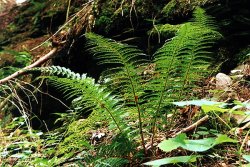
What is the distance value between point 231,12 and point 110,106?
5.00 ft

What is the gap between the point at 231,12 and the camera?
2.61 m

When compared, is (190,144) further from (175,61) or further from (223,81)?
(223,81)

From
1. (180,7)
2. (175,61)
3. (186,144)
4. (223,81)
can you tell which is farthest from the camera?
(180,7)

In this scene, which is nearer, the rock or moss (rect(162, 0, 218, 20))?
the rock

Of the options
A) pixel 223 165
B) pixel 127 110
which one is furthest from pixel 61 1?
pixel 223 165

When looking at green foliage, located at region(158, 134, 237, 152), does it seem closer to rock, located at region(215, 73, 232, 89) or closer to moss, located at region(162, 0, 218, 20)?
rock, located at region(215, 73, 232, 89)

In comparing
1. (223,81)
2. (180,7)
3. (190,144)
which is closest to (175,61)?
(223,81)

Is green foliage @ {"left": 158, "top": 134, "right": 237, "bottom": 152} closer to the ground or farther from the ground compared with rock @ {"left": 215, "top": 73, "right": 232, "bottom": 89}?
farther from the ground

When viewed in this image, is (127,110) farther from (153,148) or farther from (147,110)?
(153,148)

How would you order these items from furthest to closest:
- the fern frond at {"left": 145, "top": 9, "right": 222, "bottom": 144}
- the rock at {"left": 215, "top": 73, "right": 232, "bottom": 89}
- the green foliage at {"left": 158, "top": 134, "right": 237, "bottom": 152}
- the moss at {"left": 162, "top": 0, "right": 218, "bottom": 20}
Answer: the moss at {"left": 162, "top": 0, "right": 218, "bottom": 20}, the rock at {"left": 215, "top": 73, "right": 232, "bottom": 89}, the fern frond at {"left": 145, "top": 9, "right": 222, "bottom": 144}, the green foliage at {"left": 158, "top": 134, "right": 237, "bottom": 152}

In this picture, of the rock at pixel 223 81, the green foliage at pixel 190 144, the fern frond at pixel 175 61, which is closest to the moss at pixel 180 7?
the rock at pixel 223 81

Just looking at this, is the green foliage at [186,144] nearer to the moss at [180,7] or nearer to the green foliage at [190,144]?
the green foliage at [190,144]

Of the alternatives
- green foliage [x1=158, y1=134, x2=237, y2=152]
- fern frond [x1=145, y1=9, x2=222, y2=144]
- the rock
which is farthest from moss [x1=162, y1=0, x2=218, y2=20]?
green foliage [x1=158, y1=134, x2=237, y2=152]

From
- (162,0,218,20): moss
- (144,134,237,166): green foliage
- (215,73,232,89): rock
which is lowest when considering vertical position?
(215,73,232,89): rock
